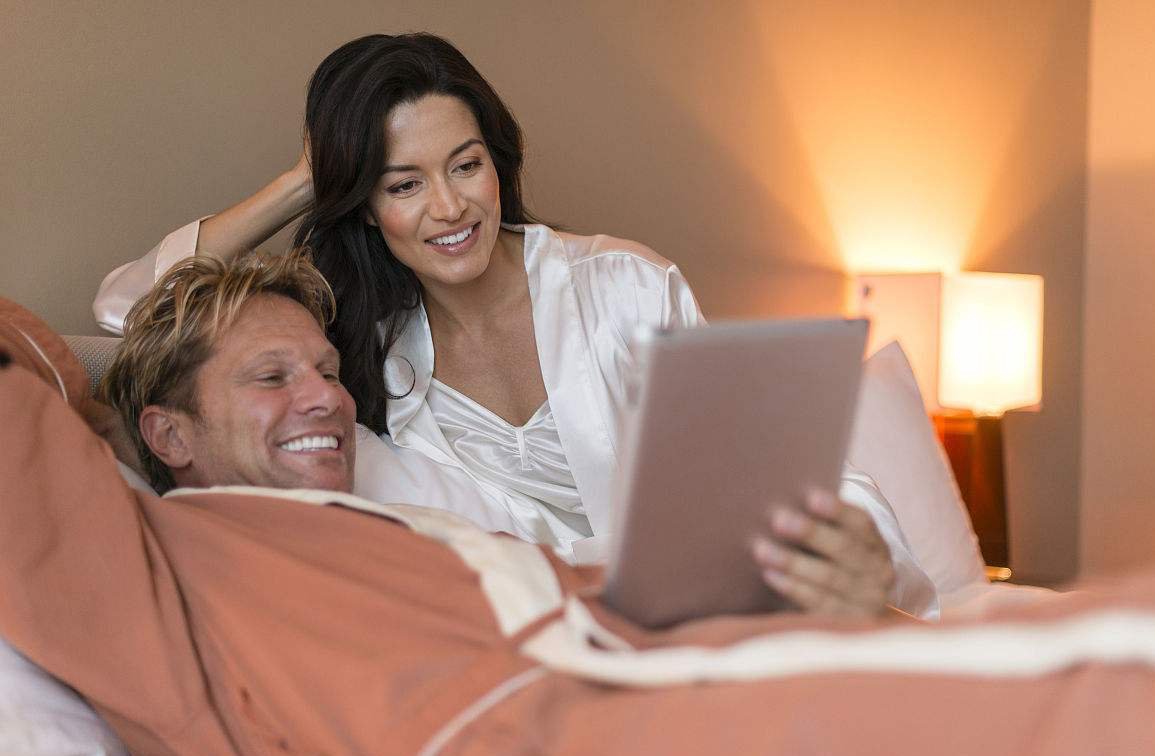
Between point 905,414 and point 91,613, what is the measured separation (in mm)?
1735

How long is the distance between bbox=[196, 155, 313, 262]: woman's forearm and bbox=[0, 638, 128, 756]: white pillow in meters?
0.85

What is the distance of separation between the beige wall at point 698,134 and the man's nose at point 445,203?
0.55 meters

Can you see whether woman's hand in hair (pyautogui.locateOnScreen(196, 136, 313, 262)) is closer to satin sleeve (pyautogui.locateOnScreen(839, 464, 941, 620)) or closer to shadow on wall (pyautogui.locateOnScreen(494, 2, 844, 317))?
shadow on wall (pyautogui.locateOnScreen(494, 2, 844, 317))

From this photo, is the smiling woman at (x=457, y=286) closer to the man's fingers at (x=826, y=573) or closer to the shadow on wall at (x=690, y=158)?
the shadow on wall at (x=690, y=158)

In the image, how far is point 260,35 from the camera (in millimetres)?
2205

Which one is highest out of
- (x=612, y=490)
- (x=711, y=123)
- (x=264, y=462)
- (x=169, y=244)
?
(x=711, y=123)

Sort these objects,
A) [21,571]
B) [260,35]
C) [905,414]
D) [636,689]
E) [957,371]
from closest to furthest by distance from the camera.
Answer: [636,689] → [21,571] → [260,35] → [905,414] → [957,371]

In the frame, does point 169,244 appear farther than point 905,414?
No

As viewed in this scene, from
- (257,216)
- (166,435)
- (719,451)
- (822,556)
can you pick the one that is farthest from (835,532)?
(257,216)

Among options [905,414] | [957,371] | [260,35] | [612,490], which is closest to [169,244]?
[260,35]

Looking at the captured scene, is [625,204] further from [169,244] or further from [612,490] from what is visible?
[169,244]

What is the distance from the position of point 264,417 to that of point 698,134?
5.87 feet

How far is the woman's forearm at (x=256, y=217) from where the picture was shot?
1953 mm

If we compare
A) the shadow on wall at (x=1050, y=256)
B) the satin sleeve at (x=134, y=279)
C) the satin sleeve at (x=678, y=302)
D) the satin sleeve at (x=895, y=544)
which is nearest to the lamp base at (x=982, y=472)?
the shadow on wall at (x=1050, y=256)
